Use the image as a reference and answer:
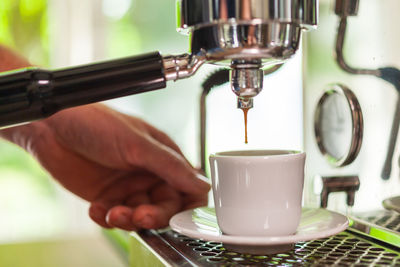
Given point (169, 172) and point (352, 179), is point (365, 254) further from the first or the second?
point (169, 172)

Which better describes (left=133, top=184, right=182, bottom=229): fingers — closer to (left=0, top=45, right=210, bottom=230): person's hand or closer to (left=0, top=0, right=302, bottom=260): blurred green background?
(left=0, top=45, right=210, bottom=230): person's hand

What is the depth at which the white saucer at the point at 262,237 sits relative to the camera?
1.27 ft

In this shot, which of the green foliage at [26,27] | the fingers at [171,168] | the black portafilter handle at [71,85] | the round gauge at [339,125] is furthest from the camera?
the green foliage at [26,27]

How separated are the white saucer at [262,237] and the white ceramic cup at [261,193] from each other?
1cm

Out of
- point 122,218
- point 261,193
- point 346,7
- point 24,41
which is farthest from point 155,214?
point 24,41

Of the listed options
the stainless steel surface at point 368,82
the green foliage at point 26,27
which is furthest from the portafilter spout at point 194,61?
the green foliage at point 26,27

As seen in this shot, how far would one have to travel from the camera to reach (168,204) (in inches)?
24.2

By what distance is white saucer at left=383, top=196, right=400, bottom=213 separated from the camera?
1.46 ft

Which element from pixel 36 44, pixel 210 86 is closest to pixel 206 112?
pixel 210 86

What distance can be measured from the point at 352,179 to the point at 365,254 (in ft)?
0.40

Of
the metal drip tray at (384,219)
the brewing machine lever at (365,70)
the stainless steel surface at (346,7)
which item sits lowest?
the metal drip tray at (384,219)

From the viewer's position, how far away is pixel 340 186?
53 cm

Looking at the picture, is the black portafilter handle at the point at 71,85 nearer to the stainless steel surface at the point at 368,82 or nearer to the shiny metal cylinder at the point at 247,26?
the shiny metal cylinder at the point at 247,26

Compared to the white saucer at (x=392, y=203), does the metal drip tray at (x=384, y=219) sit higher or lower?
lower
